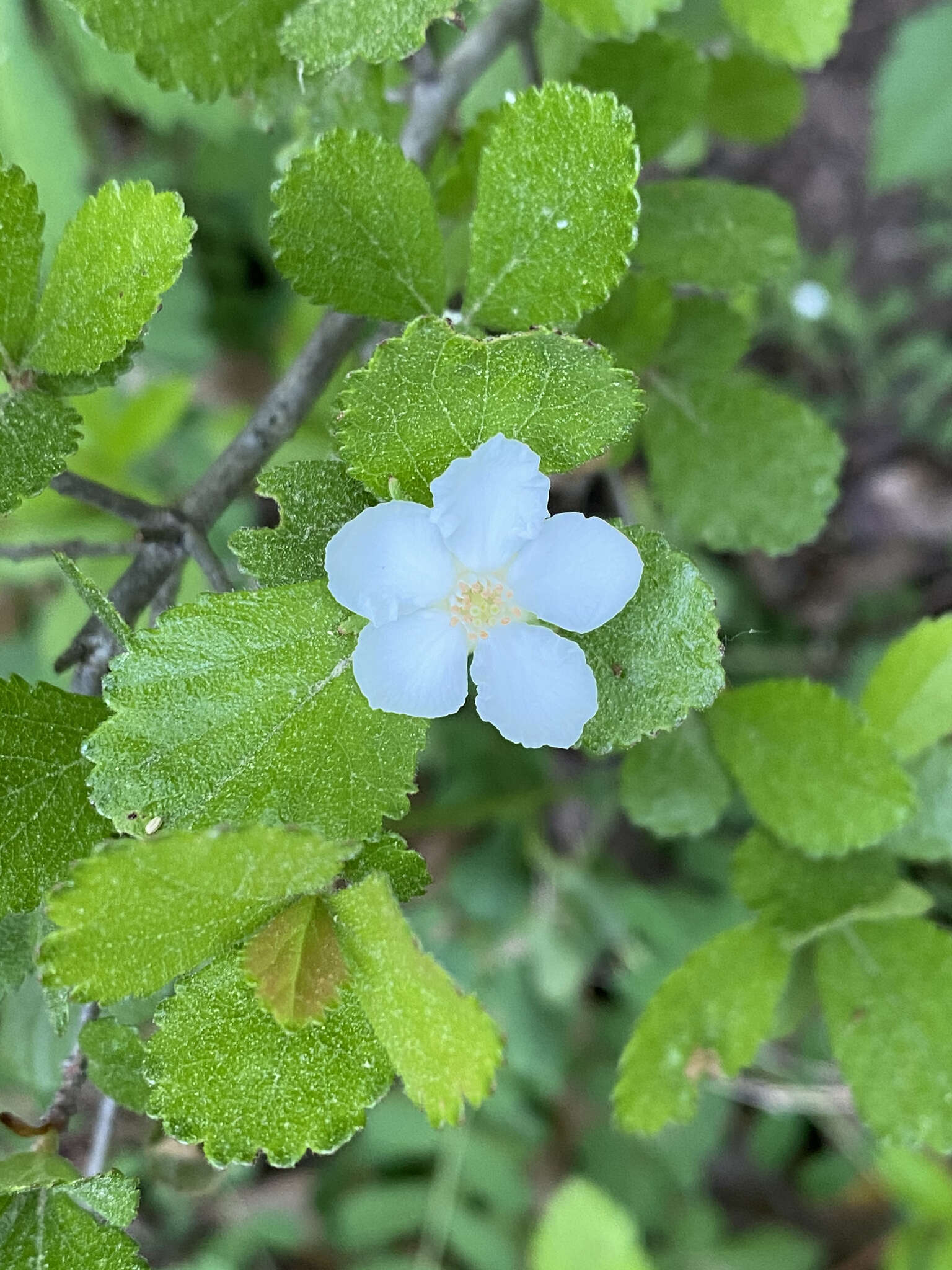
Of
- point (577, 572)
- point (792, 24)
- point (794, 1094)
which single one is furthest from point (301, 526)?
point (794, 1094)

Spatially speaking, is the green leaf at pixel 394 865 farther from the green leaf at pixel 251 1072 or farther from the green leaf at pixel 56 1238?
the green leaf at pixel 56 1238

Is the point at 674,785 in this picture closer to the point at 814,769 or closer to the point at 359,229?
the point at 814,769

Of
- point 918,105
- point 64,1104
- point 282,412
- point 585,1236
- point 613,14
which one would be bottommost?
point 585,1236

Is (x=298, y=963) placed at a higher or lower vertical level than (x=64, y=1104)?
higher

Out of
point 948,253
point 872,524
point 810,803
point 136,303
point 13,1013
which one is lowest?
point 872,524

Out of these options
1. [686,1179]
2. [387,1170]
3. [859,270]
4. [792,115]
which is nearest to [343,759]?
[792,115]

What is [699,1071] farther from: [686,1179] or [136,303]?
[686,1179]
